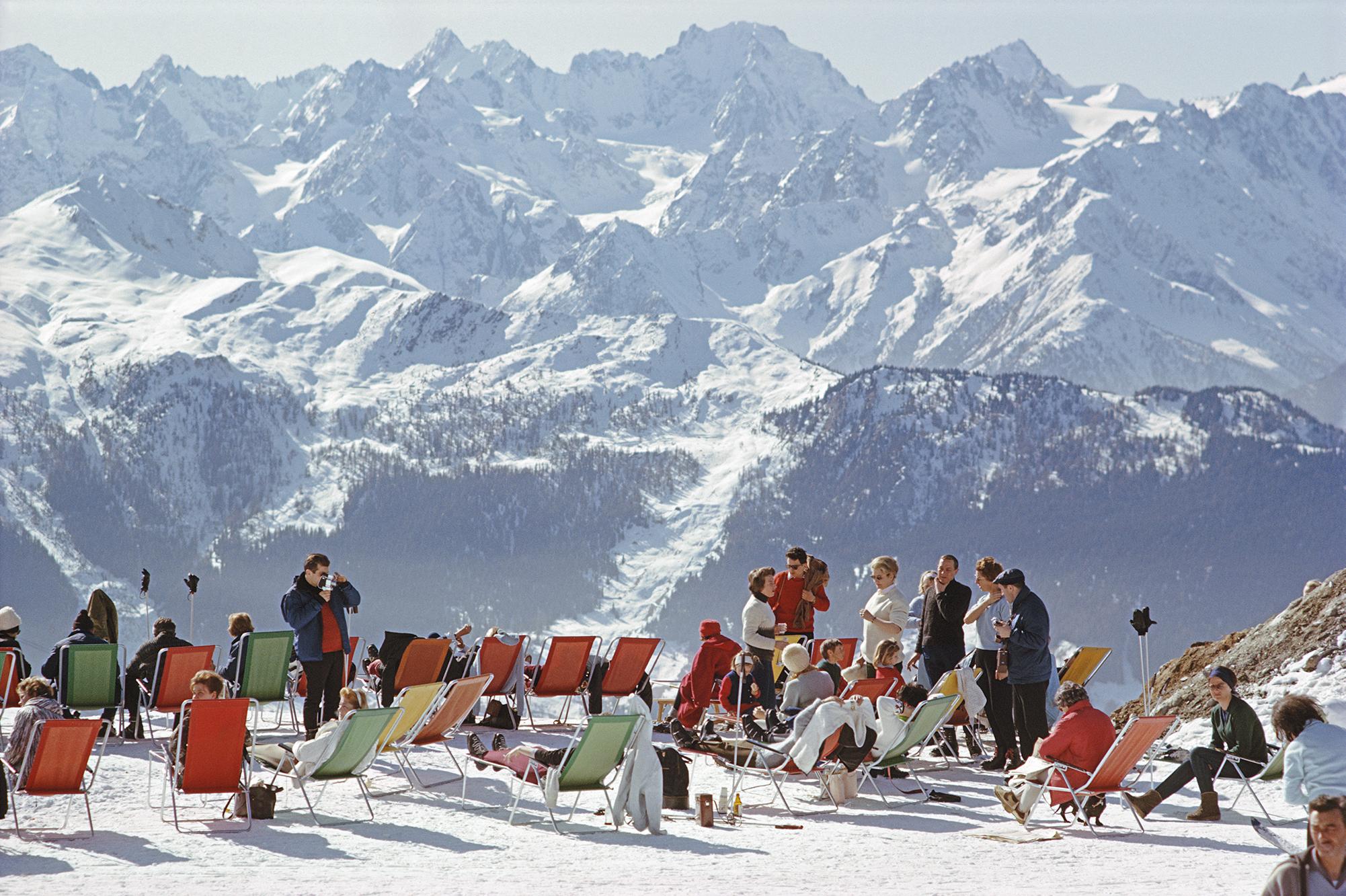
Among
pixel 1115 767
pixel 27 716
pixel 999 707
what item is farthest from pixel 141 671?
pixel 1115 767

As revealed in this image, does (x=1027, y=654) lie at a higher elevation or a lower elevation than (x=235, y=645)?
higher

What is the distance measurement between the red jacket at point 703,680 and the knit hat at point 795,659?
126 centimetres

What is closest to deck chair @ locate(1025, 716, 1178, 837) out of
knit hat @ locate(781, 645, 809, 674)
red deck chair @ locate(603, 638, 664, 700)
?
knit hat @ locate(781, 645, 809, 674)

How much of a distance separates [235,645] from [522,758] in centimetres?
378

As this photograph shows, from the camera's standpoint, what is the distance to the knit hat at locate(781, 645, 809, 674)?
13172mm

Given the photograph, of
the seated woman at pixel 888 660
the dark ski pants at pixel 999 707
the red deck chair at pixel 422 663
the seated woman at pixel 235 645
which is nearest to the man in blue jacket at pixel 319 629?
the seated woman at pixel 235 645

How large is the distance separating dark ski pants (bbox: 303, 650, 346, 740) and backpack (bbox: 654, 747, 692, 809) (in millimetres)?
3305

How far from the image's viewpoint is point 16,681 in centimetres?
1518

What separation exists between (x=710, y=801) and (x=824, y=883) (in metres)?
2.23

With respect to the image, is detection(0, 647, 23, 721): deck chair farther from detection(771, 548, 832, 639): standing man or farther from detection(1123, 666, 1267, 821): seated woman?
detection(1123, 666, 1267, 821): seated woman

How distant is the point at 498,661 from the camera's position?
1602cm

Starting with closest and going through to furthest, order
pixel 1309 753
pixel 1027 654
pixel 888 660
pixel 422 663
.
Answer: pixel 1309 753
pixel 1027 654
pixel 888 660
pixel 422 663

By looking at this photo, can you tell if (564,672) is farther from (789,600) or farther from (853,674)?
(853,674)

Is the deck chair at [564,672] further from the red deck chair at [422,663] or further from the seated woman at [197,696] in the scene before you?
the seated woman at [197,696]
